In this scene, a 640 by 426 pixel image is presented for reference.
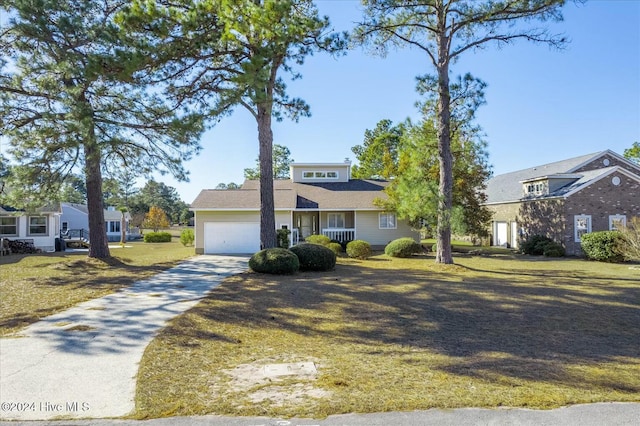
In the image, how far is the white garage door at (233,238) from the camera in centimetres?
2302

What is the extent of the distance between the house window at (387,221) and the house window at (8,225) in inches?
928

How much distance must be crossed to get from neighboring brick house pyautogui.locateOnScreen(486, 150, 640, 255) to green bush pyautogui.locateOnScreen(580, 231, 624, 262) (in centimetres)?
73

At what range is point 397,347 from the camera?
6.55 metres

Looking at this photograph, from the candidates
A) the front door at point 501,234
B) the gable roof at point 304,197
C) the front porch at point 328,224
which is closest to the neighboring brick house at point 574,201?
the front door at point 501,234

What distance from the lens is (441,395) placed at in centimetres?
445

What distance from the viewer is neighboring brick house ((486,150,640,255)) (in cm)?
2231

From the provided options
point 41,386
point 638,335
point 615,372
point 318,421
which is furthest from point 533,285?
point 41,386

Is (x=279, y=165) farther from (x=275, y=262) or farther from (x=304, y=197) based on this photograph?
(x=275, y=262)

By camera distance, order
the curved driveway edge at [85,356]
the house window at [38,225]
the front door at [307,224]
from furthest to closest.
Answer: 1. the house window at [38,225]
2. the front door at [307,224]
3. the curved driveway edge at [85,356]

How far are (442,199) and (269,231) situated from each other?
23.8 feet

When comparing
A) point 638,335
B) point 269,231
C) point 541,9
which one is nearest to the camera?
point 638,335

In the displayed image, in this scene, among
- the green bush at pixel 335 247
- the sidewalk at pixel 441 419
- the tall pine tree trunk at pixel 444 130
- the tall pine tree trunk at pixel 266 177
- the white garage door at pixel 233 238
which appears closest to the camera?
the sidewalk at pixel 441 419

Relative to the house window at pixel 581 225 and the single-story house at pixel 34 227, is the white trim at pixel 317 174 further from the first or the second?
the single-story house at pixel 34 227

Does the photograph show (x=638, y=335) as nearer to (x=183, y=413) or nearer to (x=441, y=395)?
(x=441, y=395)
